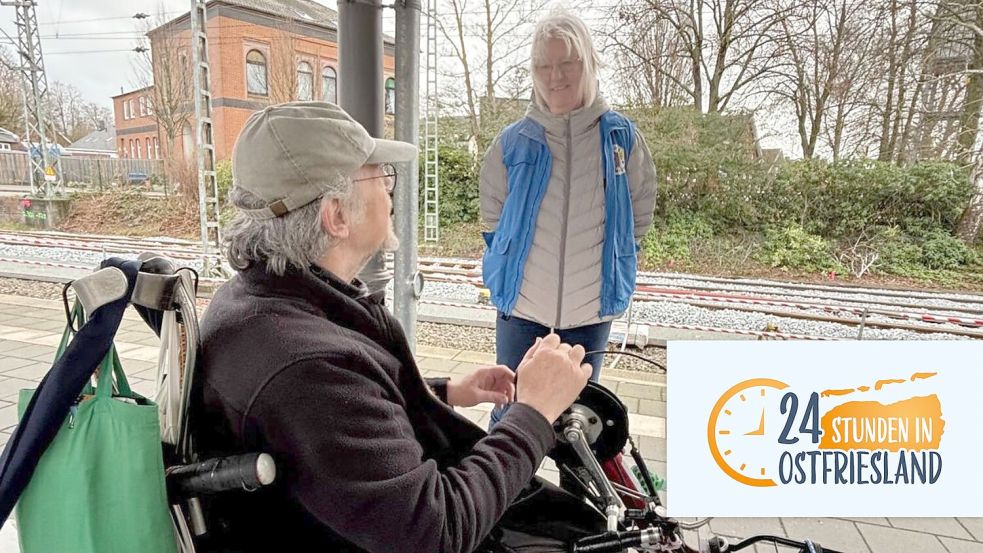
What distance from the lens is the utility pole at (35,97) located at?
336 cm

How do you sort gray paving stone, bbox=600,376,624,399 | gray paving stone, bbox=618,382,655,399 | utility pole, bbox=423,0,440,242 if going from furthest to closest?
utility pole, bbox=423,0,440,242, gray paving stone, bbox=600,376,624,399, gray paving stone, bbox=618,382,655,399

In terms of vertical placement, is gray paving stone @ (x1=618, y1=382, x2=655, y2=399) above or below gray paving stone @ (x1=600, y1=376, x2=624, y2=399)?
below

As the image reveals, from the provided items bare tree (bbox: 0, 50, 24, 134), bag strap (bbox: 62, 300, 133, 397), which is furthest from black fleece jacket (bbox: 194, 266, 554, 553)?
bare tree (bbox: 0, 50, 24, 134)

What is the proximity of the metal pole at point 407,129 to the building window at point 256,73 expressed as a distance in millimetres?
1602

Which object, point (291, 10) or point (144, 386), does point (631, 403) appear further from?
point (291, 10)

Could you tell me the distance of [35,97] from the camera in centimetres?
436

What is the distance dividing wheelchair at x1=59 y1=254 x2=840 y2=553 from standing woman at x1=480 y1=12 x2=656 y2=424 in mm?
509

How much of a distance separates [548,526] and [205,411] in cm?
59

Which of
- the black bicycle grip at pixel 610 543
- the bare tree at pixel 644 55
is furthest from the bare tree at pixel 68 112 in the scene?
the black bicycle grip at pixel 610 543

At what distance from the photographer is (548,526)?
100 cm

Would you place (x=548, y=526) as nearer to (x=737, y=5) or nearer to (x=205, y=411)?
(x=205, y=411)

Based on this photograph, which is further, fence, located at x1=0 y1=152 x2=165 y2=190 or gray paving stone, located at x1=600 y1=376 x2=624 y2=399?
fence, located at x1=0 y1=152 x2=165 y2=190

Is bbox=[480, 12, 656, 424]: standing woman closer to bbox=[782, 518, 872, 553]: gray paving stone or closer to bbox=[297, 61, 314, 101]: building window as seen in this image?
bbox=[782, 518, 872, 553]: gray paving stone

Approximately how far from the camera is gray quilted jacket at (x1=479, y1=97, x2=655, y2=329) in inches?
63.9
